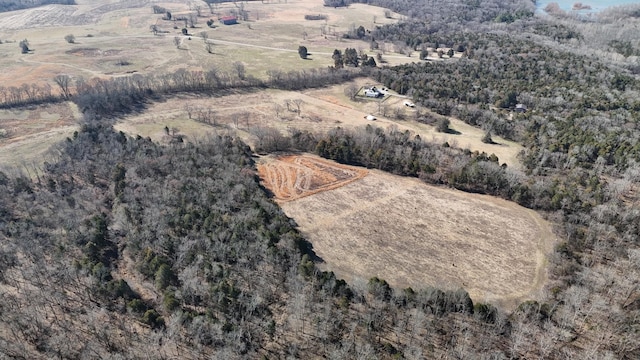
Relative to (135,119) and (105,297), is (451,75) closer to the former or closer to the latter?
(135,119)

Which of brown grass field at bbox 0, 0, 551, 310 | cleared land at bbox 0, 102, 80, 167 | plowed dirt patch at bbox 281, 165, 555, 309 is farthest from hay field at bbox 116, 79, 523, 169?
plowed dirt patch at bbox 281, 165, 555, 309

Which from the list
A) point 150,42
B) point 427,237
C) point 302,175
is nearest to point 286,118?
point 302,175

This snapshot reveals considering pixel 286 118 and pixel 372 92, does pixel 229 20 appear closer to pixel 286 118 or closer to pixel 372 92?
pixel 372 92

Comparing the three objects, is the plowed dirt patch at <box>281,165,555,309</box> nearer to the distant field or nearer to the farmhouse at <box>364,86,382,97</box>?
the farmhouse at <box>364,86,382,97</box>

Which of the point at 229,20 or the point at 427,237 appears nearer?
the point at 427,237

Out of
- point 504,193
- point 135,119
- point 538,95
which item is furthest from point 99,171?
point 538,95

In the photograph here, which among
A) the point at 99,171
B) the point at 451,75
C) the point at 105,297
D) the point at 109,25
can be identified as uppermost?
the point at 109,25
